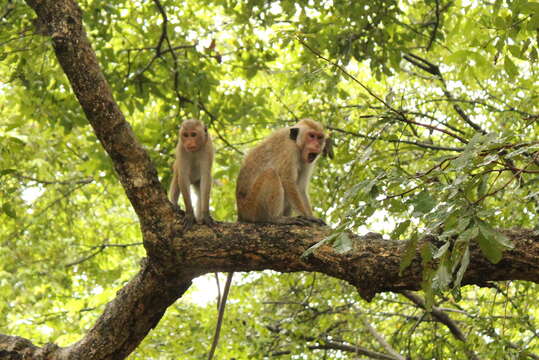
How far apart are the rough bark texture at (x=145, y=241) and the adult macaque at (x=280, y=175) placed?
1.52 m

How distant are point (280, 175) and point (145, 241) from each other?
2218 mm

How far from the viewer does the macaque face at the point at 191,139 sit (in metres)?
6.55

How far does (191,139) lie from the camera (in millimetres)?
6559

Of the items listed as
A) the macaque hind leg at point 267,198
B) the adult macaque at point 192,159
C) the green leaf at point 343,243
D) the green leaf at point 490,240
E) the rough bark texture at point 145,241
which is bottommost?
the green leaf at point 490,240

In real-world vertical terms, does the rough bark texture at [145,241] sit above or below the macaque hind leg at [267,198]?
below

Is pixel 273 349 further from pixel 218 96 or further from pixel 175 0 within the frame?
pixel 175 0

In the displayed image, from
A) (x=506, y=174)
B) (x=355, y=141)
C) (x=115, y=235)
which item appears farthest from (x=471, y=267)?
(x=115, y=235)

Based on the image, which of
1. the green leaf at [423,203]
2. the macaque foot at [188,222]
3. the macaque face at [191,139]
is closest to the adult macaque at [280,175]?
the macaque face at [191,139]

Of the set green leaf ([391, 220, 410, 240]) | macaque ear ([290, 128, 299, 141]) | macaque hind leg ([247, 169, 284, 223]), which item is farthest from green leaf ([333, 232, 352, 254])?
macaque ear ([290, 128, 299, 141])

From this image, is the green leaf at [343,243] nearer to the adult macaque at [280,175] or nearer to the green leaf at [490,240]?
the green leaf at [490,240]

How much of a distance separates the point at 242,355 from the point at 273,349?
65cm

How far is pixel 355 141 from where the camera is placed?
9.11m

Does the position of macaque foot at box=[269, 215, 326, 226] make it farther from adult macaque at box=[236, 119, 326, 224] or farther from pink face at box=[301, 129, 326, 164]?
pink face at box=[301, 129, 326, 164]

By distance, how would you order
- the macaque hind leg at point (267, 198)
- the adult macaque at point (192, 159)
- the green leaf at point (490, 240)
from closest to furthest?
1. the green leaf at point (490, 240)
2. the adult macaque at point (192, 159)
3. the macaque hind leg at point (267, 198)
